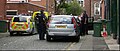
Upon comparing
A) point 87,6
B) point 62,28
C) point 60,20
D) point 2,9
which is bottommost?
point 62,28

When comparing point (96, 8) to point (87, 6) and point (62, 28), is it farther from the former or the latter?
point (62, 28)

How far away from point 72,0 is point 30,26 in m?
54.2

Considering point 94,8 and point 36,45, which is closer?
Answer: point 36,45

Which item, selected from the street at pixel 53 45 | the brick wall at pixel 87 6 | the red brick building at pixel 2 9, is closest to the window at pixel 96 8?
the brick wall at pixel 87 6

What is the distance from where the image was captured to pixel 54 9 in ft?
225

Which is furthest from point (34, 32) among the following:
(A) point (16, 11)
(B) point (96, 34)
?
(A) point (16, 11)

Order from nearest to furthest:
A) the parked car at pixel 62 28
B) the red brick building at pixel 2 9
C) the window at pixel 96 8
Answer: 1. the parked car at pixel 62 28
2. the red brick building at pixel 2 9
3. the window at pixel 96 8

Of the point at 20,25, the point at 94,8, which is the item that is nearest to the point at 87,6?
the point at 94,8

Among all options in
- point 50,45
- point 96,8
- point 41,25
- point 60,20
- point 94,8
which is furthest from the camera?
point 94,8

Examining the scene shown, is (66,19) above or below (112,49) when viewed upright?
above

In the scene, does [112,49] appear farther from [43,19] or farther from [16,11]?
[16,11]

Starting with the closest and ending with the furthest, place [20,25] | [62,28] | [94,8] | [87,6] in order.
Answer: [62,28] < [20,25] < [94,8] < [87,6]

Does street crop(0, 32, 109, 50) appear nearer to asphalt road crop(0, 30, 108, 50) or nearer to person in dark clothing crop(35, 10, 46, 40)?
asphalt road crop(0, 30, 108, 50)

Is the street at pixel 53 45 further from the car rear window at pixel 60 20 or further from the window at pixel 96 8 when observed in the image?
the window at pixel 96 8
